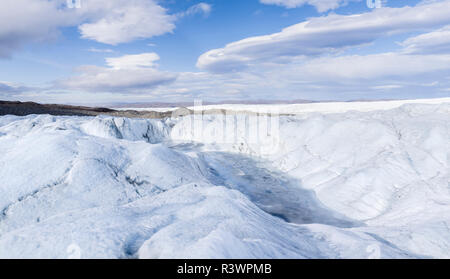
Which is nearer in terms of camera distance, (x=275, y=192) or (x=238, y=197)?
(x=238, y=197)

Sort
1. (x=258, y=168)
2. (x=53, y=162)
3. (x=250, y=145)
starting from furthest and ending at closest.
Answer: (x=250, y=145) → (x=258, y=168) → (x=53, y=162)

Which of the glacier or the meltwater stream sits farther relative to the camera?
the meltwater stream

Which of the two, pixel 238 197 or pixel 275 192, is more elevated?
pixel 238 197

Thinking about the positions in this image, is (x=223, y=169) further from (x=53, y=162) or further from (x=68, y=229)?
(x=68, y=229)

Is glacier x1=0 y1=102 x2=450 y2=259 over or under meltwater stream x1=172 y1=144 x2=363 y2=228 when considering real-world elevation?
over

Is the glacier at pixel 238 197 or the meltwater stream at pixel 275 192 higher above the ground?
the glacier at pixel 238 197

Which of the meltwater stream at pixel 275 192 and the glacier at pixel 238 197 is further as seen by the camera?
the meltwater stream at pixel 275 192

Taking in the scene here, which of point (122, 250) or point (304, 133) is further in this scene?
point (304, 133)
